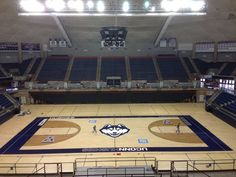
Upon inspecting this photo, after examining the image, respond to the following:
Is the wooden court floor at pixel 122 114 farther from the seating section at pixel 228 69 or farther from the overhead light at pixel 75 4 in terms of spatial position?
the overhead light at pixel 75 4

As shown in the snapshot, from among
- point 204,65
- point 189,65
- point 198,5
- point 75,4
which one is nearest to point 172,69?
point 189,65

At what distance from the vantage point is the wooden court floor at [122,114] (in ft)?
51.8

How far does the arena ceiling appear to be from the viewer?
2845 centimetres

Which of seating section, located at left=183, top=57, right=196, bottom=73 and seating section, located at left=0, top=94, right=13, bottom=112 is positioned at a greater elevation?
seating section, located at left=183, top=57, right=196, bottom=73

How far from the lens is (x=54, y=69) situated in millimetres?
39188

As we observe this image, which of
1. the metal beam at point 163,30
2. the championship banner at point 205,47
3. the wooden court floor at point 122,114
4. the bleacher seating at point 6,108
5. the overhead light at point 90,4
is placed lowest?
the wooden court floor at point 122,114

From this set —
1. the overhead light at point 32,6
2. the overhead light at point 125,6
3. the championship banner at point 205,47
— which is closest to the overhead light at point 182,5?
the overhead light at point 125,6

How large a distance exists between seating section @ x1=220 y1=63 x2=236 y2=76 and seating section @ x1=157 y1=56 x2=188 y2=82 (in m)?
6.72

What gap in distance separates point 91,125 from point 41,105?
44.7 feet

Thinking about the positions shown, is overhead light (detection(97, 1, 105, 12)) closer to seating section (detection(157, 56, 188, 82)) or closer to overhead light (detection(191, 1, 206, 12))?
overhead light (detection(191, 1, 206, 12))

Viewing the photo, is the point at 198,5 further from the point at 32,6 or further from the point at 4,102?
the point at 4,102

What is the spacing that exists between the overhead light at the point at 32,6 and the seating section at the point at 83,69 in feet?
52.1

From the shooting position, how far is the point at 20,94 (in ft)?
111

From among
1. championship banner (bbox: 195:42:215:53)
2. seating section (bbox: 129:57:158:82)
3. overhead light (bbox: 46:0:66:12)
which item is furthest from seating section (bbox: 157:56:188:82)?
overhead light (bbox: 46:0:66:12)
